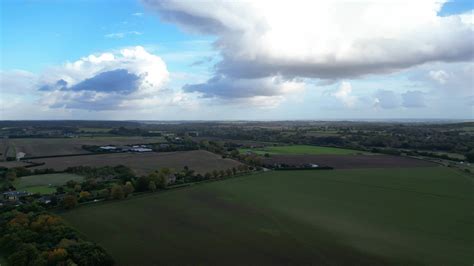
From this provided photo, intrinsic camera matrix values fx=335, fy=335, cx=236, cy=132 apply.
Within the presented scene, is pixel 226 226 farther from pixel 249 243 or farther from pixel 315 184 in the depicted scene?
pixel 315 184

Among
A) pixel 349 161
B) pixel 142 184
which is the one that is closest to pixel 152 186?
pixel 142 184

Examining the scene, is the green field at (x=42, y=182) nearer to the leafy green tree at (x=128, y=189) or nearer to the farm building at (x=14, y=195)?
the farm building at (x=14, y=195)

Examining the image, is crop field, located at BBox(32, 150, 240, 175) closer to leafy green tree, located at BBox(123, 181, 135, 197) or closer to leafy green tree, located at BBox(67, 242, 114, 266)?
leafy green tree, located at BBox(123, 181, 135, 197)

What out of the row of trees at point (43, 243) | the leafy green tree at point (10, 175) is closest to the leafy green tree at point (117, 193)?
the row of trees at point (43, 243)

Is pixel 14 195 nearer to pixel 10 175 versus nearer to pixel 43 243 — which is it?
pixel 10 175

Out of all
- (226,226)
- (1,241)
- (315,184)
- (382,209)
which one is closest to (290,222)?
(226,226)
